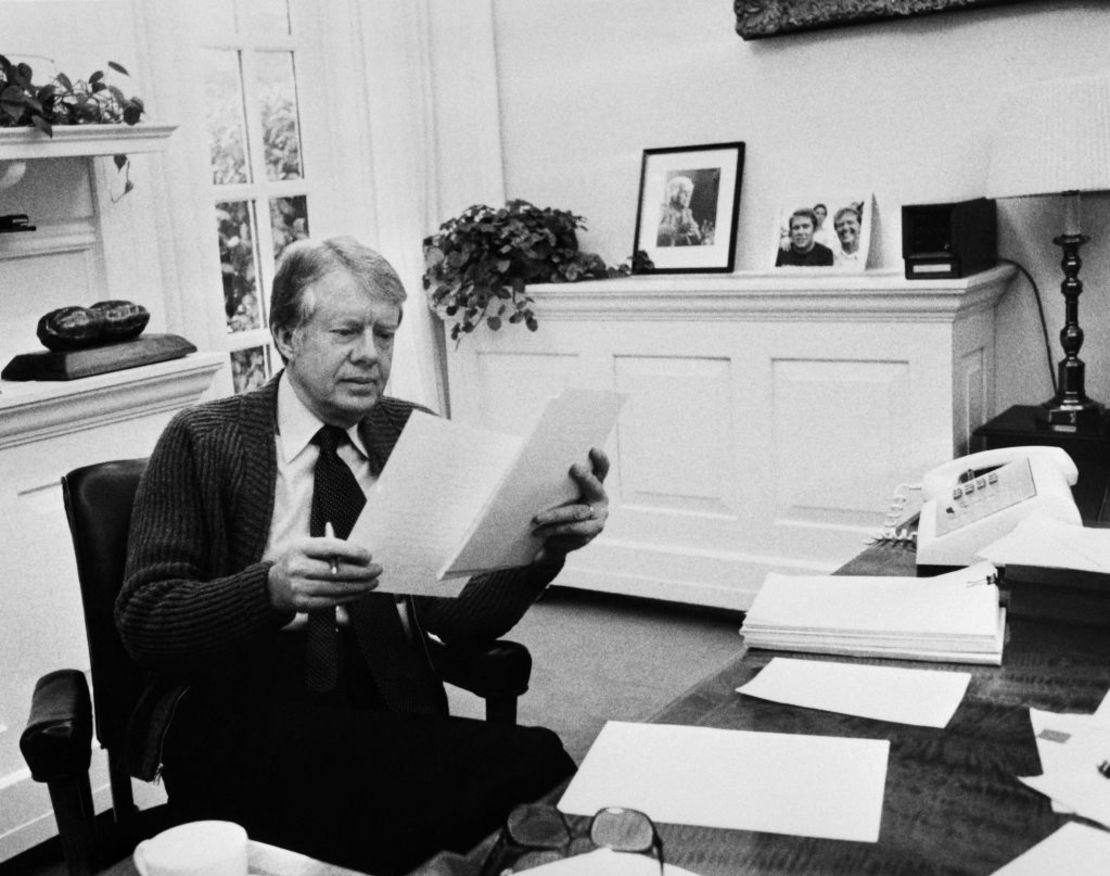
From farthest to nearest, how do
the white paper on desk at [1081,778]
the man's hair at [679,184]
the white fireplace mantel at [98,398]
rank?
the man's hair at [679,184]
the white fireplace mantel at [98,398]
the white paper on desk at [1081,778]

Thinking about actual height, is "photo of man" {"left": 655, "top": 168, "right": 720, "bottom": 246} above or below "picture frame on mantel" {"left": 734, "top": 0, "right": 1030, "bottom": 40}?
below

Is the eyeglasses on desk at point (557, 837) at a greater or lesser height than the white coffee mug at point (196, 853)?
greater

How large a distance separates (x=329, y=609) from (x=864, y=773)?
0.88m

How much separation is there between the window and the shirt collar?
1663 mm

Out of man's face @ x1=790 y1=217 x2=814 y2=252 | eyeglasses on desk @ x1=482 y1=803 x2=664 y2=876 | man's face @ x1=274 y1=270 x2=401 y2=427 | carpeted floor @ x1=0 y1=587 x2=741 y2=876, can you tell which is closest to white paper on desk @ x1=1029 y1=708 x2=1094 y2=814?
eyeglasses on desk @ x1=482 y1=803 x2=664 y2=876

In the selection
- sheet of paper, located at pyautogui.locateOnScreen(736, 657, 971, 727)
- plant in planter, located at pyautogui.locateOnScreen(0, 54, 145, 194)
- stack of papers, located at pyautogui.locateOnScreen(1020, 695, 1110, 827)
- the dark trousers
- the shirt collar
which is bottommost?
the dark trousers

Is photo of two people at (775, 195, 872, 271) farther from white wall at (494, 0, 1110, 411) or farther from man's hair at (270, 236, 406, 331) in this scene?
man's hair at (270, 236, 406, 331)

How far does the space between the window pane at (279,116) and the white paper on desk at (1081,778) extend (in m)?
3.16

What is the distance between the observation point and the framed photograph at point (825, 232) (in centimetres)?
372

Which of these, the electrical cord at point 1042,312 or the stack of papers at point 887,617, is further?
the electrical cord at point 1042,312

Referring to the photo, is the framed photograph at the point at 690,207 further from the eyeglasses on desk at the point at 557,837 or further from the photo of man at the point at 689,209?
the eyeglasses on desk at the point at 557,837

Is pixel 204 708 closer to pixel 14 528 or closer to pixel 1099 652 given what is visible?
pixel 14 528

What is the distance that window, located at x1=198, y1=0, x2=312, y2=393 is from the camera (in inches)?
144

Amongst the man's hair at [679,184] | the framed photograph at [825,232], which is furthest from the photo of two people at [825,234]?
the man's hair at [679,184]
